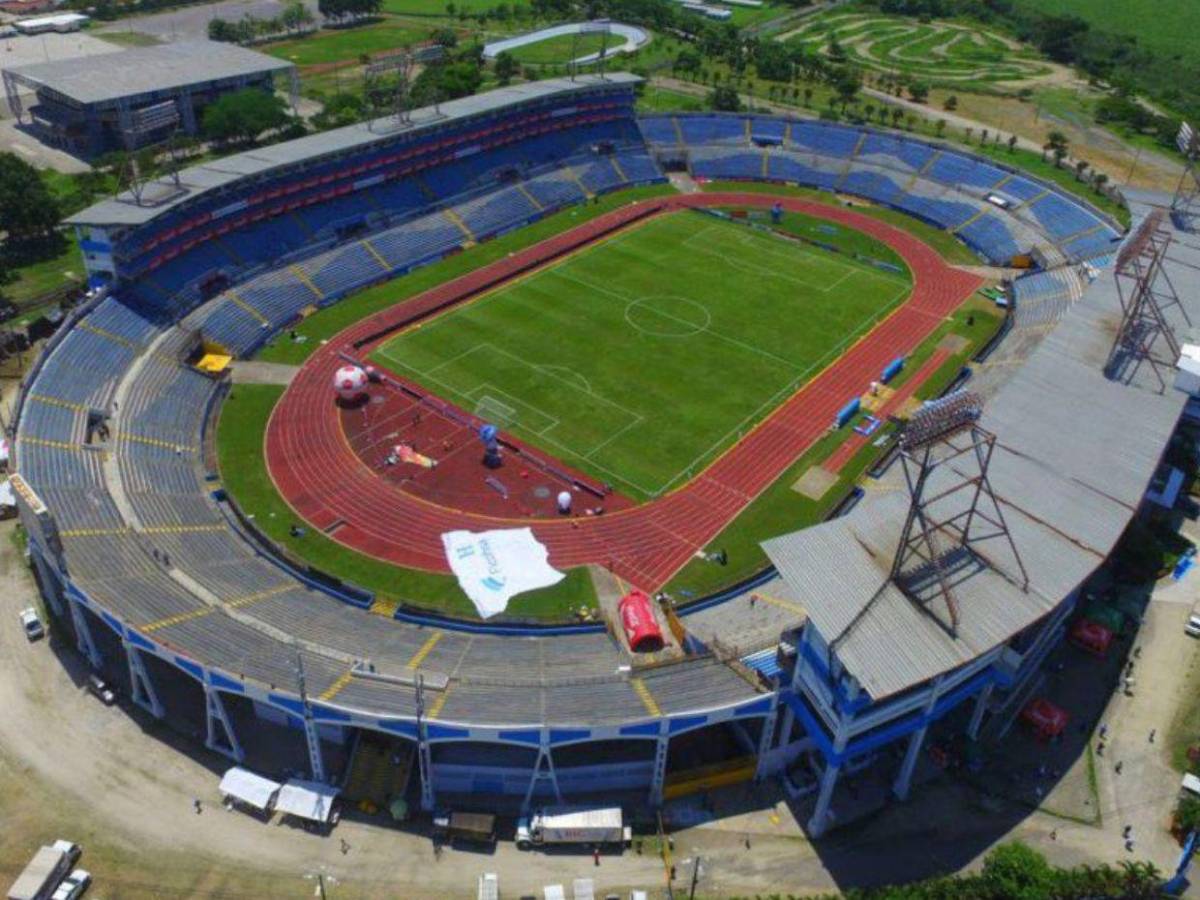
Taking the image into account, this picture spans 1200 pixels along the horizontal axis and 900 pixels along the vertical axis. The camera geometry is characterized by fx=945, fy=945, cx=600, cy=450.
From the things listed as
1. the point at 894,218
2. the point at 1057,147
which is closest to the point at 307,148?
the point at 894,218

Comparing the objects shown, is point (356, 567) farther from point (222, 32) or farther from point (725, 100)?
point (222, 32)

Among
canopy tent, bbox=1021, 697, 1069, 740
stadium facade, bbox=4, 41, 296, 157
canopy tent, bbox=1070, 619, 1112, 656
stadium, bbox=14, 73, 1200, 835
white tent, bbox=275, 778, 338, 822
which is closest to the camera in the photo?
white tent, bbox=275, 778, 338, 822

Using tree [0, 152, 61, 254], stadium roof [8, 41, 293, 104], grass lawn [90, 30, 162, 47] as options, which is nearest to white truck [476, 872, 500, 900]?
tree [0, 152, 61, 254]

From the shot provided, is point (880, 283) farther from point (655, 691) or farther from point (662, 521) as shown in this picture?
point (655, 691)

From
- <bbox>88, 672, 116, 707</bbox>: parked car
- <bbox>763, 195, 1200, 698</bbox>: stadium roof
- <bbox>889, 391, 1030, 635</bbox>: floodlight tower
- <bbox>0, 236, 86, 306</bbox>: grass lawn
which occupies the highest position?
<bbox>889, 391, 1030, 635</bbox>: floodlight tower

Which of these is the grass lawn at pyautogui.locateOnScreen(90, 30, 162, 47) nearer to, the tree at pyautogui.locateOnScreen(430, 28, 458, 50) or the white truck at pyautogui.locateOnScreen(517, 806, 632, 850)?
the tree at pyautogui.locateOnScreen(430, 28, 458, 50)

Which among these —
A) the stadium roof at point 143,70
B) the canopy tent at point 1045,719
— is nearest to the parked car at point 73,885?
the canopy tent at point 1045,719
